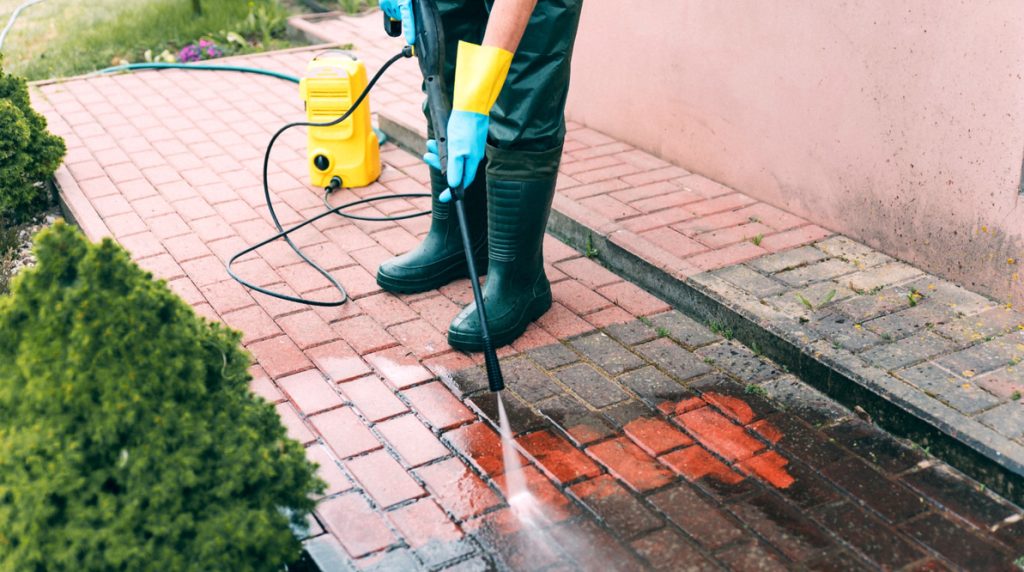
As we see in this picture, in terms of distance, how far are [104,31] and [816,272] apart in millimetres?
6087

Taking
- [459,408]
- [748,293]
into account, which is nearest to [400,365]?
[459,408]

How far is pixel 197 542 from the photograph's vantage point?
2012 mm

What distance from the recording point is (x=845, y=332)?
3381 mm

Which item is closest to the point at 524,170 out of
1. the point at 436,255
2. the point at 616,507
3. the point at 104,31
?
the point at 436,255

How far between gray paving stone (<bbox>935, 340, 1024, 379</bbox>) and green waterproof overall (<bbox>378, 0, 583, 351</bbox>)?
1.37 m

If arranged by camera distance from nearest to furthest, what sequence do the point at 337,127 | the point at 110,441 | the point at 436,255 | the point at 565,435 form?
the point at 110,441 < the point at 565,435 < the point at 436,255 < the point at 337,127

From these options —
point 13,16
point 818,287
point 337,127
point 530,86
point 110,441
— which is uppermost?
point 530,86

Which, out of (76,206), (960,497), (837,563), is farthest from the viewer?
(76,206)

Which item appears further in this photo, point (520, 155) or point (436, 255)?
point (436, 255)

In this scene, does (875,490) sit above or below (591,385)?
above

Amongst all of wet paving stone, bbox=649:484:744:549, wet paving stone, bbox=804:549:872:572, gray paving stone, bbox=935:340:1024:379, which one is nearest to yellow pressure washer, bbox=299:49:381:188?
wet paving stone, bbox=649:484:744:549

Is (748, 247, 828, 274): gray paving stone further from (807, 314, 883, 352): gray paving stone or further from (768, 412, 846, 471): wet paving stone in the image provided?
(768, 412, 846, 471): wet paving stone

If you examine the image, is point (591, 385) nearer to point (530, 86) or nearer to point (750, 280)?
point (750, 280)

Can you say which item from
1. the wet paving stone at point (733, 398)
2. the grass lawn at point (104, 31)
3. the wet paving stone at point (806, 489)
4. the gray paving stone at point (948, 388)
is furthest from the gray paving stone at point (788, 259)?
the grass lawn at point (104, 31)
